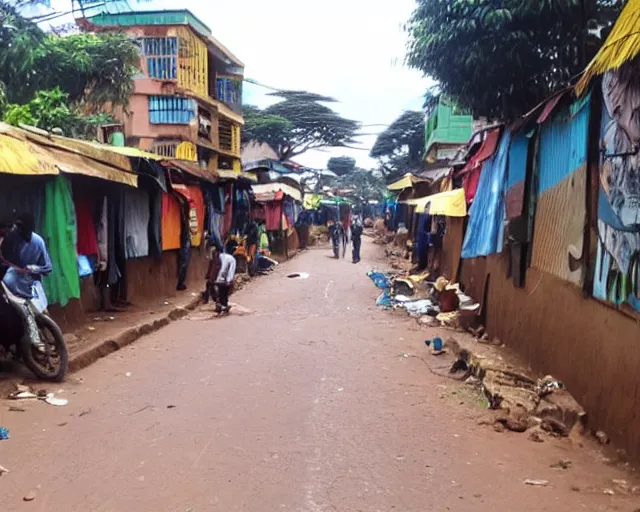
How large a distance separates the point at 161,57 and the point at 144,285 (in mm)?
14738

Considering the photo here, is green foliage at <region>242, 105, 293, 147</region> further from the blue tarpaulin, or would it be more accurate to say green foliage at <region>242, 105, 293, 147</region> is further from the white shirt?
the blue tarpaulin

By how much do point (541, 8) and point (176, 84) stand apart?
1852 centimetres

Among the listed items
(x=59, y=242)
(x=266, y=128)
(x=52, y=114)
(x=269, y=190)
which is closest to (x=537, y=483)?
(x=59, y=242)

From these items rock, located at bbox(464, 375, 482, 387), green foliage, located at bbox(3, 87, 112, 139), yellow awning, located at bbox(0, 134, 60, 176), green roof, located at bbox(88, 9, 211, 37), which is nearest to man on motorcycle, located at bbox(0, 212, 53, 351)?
yellow awning, located at bbox(0, 134, 60, 176)

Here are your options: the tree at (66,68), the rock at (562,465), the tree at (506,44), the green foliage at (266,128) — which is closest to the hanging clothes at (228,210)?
the tree at (66,68)

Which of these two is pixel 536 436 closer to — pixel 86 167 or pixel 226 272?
pixel 86 167

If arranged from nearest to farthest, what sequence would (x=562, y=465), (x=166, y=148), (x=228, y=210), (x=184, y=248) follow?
(x=562, y=465)
(x=184, y=248)
(x=228, y=210)
(x=166, y=148)

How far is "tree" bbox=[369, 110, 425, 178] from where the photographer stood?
49.5m

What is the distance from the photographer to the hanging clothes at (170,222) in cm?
1341

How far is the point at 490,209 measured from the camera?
9664 mm

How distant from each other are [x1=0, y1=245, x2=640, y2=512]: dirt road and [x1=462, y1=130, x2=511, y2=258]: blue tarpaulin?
229 centimetres

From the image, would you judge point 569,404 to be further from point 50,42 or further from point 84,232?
point 50,42

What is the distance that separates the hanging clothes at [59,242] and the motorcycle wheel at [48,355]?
1337mm

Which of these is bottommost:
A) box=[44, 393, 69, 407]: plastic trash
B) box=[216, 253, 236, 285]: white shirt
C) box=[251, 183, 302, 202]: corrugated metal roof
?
box=[44, 393, 69, 407]: plastic trash
